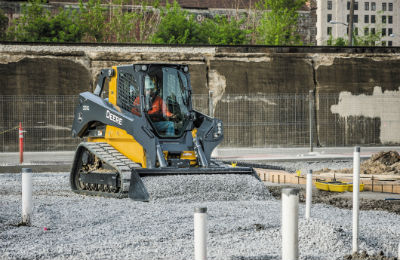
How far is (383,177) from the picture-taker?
11953mm

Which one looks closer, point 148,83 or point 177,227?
point 177,227

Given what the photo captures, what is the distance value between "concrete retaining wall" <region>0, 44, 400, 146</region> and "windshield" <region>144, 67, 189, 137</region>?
46.1 feet

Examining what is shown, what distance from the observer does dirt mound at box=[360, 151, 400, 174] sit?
527 inches

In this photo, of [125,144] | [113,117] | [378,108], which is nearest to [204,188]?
[125,144]

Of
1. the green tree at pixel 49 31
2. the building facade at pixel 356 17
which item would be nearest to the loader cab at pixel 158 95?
the green tree at pixel 49 31

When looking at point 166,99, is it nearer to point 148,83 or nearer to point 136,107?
point 148,83

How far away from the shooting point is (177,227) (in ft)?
24.0

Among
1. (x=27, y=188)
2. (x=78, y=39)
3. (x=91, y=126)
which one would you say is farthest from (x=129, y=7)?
(x=27, y=188)

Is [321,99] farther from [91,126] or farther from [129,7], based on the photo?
[129,7]

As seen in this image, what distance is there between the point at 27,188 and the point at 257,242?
314 centimetres

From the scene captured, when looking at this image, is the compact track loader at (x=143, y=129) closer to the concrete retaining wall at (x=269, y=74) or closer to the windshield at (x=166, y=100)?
the windshield at (x=166, y=100)

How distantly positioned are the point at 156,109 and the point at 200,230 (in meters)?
6.49

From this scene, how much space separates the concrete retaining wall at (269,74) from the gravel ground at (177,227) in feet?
50.4

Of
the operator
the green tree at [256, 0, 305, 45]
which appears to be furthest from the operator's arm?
the green tree at [256, 0, 305, 45]
